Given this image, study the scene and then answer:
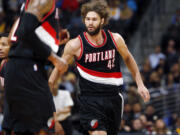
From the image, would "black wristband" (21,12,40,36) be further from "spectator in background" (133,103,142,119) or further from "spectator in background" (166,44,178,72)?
"spectator in background" (166,44,178,72)

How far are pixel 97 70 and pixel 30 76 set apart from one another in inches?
74.5

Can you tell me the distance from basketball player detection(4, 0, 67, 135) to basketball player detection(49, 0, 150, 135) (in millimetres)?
1684

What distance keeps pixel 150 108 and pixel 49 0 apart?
739 centimetres

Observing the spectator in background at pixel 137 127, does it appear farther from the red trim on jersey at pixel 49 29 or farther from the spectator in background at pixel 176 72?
the red trim on jersey at pixel 49 29

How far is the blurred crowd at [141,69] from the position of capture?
437 inches

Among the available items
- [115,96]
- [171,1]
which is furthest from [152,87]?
[115,96]

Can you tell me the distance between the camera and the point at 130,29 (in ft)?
51.2

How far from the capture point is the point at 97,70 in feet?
20.2

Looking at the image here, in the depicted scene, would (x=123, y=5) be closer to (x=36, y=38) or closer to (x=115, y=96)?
(x=115, y=96)

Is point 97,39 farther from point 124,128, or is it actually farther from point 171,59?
point 171,59

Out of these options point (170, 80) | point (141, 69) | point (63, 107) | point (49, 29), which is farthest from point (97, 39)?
point (141, 69)

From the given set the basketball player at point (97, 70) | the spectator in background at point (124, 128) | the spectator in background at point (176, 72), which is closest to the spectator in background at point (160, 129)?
the spectator in background at point (124, 128)

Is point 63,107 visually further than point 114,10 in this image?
No

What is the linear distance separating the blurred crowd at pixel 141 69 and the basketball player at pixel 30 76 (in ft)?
18.2
